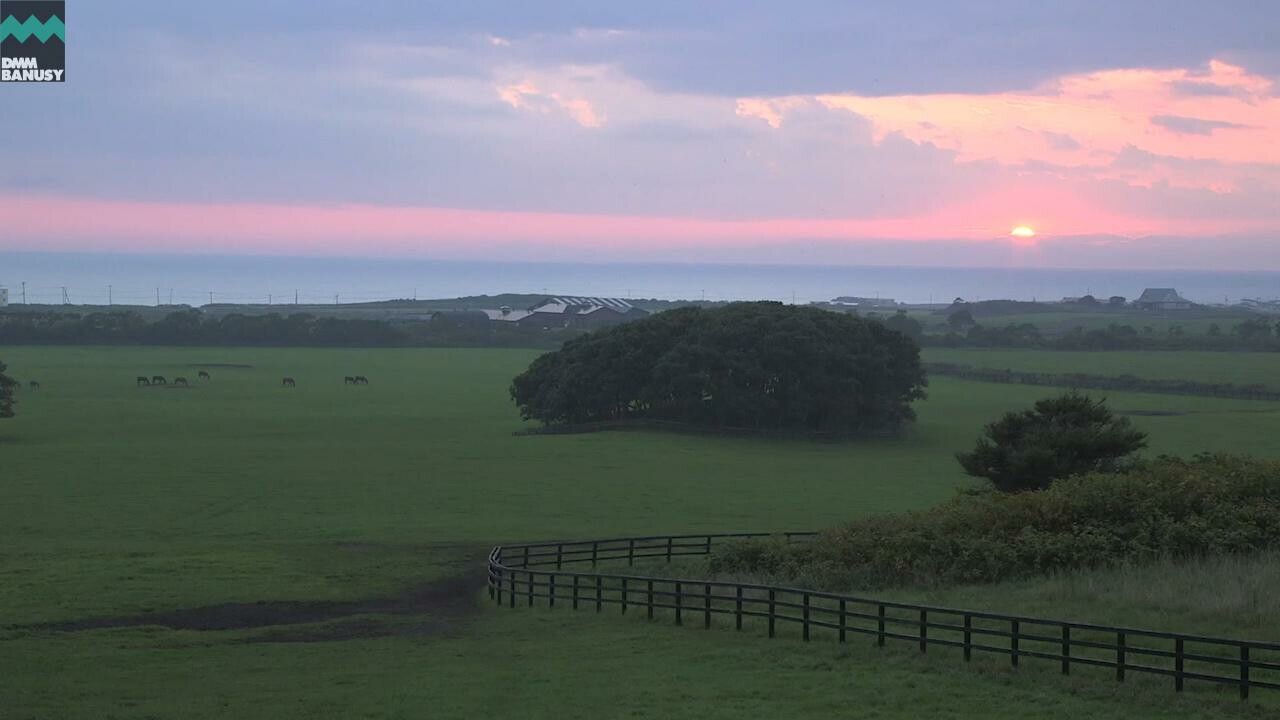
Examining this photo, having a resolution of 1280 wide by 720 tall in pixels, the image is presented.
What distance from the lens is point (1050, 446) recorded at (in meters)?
36.1

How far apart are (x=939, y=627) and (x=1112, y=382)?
85448mm

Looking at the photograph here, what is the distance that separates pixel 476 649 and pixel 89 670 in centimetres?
610

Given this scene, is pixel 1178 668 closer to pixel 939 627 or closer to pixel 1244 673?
pixel 1244 673

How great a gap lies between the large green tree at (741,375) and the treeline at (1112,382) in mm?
29927

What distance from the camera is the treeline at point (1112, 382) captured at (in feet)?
293

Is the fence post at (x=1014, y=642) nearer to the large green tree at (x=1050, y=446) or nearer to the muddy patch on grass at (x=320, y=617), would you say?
the muddy patch on grass at (x=320, y=617)

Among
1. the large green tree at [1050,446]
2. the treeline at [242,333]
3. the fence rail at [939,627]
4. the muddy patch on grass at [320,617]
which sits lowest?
the muddy patch on grass at [320,617]

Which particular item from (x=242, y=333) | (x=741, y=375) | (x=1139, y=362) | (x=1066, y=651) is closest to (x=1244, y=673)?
(x=1066, y=651)

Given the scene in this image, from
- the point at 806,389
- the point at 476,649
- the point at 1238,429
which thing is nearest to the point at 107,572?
the point at 476,649

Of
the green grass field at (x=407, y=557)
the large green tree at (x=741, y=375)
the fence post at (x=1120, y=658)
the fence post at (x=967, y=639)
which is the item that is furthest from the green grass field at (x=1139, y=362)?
the fence post at (x=1120, y=658)

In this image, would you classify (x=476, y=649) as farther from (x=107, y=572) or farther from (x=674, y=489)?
(x=674, y=489)

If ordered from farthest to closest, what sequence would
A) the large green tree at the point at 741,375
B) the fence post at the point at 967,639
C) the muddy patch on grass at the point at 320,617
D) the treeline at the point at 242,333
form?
the treeline at the point at 242,333 < the large green tree at the point at 741,375 < the muddy patch on grass at the point at 320,617 < the fence post at the point at 967,639

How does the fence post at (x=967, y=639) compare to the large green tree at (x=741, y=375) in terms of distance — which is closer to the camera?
the fence post at (x=967, y=639)

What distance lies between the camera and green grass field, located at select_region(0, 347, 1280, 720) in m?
17.3
